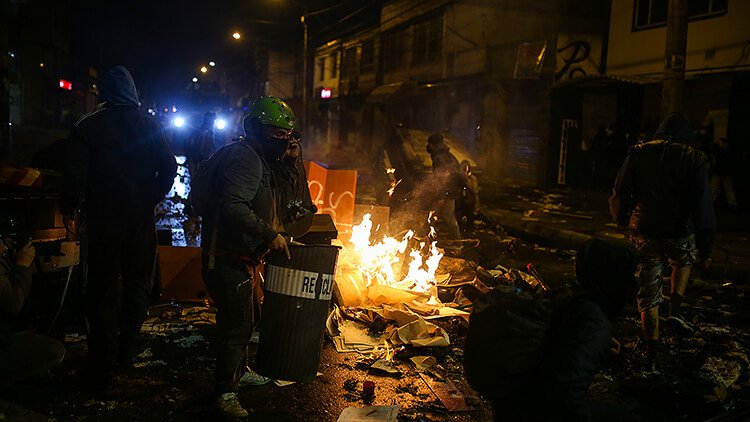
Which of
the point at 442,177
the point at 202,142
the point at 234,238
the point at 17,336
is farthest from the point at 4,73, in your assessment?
the point at 234,238

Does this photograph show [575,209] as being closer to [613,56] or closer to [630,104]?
[630,104]

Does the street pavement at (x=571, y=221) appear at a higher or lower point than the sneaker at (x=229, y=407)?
higher

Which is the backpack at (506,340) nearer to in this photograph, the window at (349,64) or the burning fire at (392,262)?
the burning fire at (392,262)

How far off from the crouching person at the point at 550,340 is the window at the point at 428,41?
2578cm

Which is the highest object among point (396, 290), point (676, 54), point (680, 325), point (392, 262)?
point (676, 54)

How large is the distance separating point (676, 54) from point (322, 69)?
3908 centimetres

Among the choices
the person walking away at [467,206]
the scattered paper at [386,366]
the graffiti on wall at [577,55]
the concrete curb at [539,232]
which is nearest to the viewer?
the scattered paper at [386,366]

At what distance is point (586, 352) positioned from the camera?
224 centimetres

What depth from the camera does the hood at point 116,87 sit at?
4066mm

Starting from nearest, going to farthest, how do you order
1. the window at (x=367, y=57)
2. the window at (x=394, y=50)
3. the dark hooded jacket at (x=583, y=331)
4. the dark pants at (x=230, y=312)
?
1. the dark hooded jacket at (x=583, y=331)
2. the dark pants at (x=230, y=312)
3. the window at (x=394, y=50)
4. the window at (x=367, y=57)

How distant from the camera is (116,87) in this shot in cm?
408

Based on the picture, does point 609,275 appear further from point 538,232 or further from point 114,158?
point 538,232

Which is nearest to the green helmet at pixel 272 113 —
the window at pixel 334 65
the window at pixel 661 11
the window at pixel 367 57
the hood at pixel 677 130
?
the hood at pixel 677 130

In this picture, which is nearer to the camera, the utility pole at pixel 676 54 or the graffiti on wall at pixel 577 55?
the utility pole at pixel 676 54
